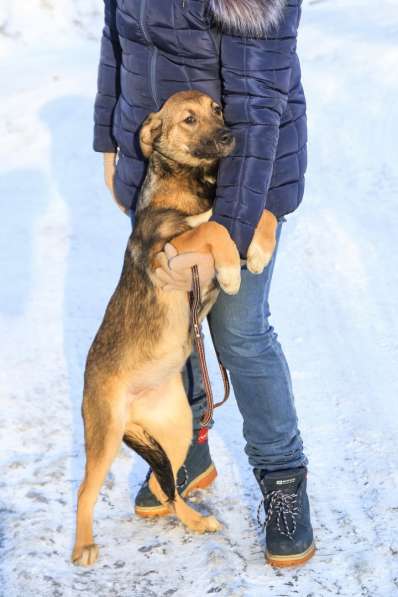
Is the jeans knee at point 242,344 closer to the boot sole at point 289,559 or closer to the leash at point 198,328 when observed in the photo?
the leash at point 198,328

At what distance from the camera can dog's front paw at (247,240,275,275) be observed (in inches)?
118

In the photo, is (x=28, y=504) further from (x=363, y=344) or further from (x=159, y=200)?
(x=363, y=344)

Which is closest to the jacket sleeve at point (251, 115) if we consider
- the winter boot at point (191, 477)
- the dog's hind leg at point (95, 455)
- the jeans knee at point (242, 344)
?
the jeans knee at point (242, 344)

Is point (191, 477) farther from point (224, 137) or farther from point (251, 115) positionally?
point (251, 115)

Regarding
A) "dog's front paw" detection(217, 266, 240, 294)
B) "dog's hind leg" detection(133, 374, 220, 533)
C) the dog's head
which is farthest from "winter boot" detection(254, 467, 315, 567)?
the dog's head

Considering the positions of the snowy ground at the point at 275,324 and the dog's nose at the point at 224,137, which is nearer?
the dog's nose at the point at 224,137

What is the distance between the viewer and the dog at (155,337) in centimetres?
318

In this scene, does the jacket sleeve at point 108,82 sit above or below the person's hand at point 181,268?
above

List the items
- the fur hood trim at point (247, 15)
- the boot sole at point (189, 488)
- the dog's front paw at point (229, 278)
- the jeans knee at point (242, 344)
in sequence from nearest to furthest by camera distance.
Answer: the fur hood trim at point (247, 15), the dog's front paw at point (229, 278), the jeans knee at point (242, 344), the boot sole at point (189, 488)

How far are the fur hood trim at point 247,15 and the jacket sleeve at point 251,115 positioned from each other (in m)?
0.03

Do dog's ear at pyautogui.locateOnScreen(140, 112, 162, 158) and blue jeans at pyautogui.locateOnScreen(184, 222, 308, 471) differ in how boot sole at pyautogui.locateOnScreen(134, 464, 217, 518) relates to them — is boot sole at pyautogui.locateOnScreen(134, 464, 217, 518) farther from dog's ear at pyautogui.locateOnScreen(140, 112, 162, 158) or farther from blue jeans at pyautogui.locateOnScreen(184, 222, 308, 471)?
dog's ear at pyautogui.locateOnScreen(140, 112, 162, 158)

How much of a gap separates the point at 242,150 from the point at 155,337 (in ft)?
2.55

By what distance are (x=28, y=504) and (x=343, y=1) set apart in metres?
9.32

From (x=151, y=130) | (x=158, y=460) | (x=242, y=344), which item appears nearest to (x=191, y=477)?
(x=158, y=460)
